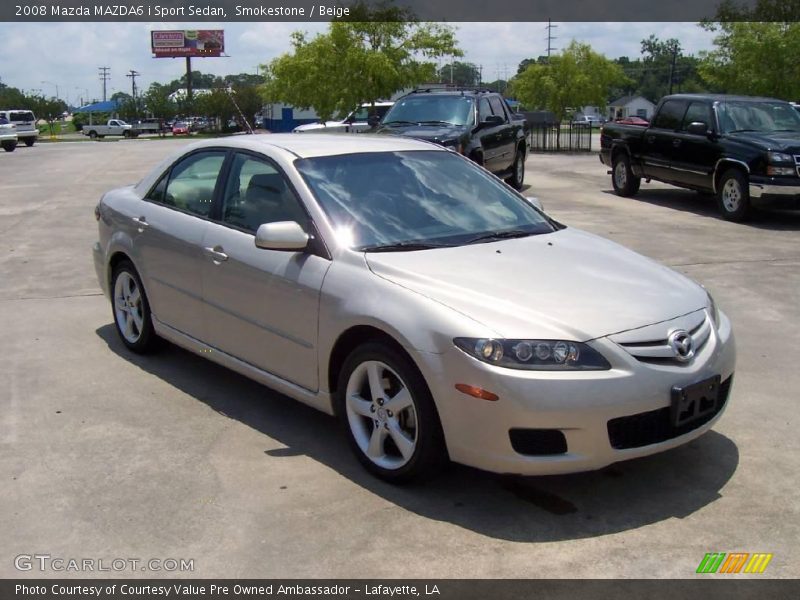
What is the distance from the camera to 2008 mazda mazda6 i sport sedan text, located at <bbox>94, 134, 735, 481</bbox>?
3762mm

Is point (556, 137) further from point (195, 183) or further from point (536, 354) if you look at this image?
point (536, 354)

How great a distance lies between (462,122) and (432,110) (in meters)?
0.70

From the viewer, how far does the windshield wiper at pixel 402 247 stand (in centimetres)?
452

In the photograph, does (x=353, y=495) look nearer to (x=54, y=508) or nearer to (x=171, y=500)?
(x=171, y=500)

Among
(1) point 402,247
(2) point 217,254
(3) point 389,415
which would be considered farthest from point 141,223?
(3) point 389,415

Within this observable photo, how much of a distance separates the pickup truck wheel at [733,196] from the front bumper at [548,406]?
9.66 m

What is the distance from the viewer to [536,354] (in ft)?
12.3

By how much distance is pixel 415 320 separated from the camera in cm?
393

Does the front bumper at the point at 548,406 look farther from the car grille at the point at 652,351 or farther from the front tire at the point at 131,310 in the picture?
the front tire at the point at 131,310

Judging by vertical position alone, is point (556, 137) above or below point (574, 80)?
below

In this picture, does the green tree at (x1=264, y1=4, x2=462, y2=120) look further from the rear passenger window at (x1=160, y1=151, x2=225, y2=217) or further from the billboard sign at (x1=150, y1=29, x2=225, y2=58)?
the billboard sign at (x1=150, y1=29, x2=225, y2=58)

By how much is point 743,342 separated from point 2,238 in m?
9.32

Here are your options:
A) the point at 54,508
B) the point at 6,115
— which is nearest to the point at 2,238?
the point at 54,508

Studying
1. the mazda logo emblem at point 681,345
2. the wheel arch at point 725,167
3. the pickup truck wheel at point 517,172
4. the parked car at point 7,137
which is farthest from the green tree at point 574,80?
the mazda logo emblem at point 681,345
